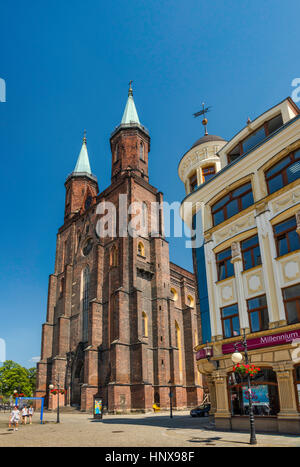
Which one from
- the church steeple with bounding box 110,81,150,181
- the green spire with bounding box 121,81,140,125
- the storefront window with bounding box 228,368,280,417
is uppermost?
the green spire with bounding box 121,81,140,125

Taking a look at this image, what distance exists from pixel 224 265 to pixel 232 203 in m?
3.40

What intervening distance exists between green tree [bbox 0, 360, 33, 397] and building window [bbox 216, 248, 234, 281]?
66.2 m

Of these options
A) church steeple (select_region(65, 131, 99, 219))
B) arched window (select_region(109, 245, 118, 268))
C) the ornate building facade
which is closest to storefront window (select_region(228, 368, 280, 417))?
the ornate building facade

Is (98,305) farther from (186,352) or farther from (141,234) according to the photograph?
(186,352)

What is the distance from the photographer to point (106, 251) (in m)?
42.1

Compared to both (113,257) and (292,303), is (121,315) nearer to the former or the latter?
(113,257)

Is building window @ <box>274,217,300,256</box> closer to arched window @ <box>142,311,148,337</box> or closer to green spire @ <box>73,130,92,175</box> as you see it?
arched window @ <box>142,311,148,337</box>

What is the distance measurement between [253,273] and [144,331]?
22.8 m

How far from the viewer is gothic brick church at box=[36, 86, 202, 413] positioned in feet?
113

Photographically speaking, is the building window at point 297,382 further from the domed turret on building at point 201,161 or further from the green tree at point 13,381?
the green tree at point 13,381
